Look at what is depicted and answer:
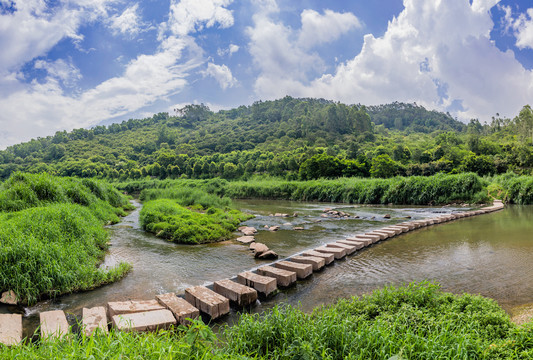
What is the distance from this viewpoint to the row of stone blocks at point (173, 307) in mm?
4074

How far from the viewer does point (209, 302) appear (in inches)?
190

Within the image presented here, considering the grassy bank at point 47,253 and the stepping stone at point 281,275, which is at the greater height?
the grassy bank at point 47,253

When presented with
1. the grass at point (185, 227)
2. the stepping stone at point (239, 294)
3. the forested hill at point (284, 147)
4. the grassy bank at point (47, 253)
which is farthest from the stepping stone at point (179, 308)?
the forested hill at point (284, 147)

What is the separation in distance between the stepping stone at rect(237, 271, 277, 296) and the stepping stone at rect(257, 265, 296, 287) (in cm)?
28

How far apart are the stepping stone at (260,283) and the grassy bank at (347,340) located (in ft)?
5.56

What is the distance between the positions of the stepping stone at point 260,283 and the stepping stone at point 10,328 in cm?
347

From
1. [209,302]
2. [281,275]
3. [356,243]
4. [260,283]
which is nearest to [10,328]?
[209,302]

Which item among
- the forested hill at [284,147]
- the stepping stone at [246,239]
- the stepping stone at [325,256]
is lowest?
the stepping stone at [246,239]

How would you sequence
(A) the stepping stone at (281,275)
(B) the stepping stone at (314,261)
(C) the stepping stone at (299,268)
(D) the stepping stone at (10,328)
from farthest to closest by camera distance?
1. (B) the stepping stone at (314,261)
2. (C) the stepping stone at (299,268)
3. (A) the stepping stone at (281,275)
4. (D) the stepping stone at (10,328)

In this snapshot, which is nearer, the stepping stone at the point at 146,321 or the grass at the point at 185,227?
the stepping stone at the point at 146,321

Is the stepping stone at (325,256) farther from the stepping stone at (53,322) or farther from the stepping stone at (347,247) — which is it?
the stepping stone at (53,322)

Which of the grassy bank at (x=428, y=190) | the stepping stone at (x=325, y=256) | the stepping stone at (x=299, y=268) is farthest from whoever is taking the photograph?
the grassy bank at (x=428, y=190)

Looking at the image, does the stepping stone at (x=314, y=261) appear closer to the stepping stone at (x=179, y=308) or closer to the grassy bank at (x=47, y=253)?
the stepping stone at (x=179, y=308)

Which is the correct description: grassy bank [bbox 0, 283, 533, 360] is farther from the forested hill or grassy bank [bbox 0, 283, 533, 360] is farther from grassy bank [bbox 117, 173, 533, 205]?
the forested hill
